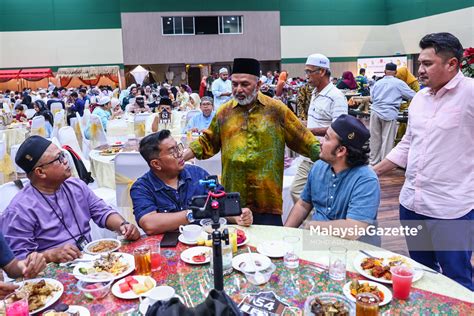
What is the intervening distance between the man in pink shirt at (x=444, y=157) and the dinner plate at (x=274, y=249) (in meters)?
0.95

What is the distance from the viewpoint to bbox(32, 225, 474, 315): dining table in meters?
1.32

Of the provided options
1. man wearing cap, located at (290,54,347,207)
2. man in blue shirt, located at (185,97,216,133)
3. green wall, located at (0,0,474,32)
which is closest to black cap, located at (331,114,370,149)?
man wearing cap, located at (290,54,347,207)

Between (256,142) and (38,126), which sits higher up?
(256,142)

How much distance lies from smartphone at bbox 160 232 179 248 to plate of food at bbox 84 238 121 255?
208 millimetres

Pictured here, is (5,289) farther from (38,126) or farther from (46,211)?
(38,126)

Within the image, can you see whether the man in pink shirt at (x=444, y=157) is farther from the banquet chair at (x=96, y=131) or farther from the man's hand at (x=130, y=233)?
the banquet chair at (x=96, y=131)

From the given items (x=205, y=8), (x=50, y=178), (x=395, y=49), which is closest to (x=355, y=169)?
(x=50, y=178)

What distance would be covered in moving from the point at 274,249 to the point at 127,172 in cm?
193

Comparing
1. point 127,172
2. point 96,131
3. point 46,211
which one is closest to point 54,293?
point 46,211

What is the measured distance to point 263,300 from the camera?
1369mm

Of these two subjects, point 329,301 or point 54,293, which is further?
point 54,293

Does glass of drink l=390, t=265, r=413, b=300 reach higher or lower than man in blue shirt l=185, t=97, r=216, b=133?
lower

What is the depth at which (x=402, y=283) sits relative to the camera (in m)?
1.35

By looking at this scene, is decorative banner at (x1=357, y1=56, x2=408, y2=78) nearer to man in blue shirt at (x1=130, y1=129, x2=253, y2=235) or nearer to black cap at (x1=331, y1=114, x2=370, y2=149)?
black cap at (x1=331, y1=114, x2=370, y2=149)
